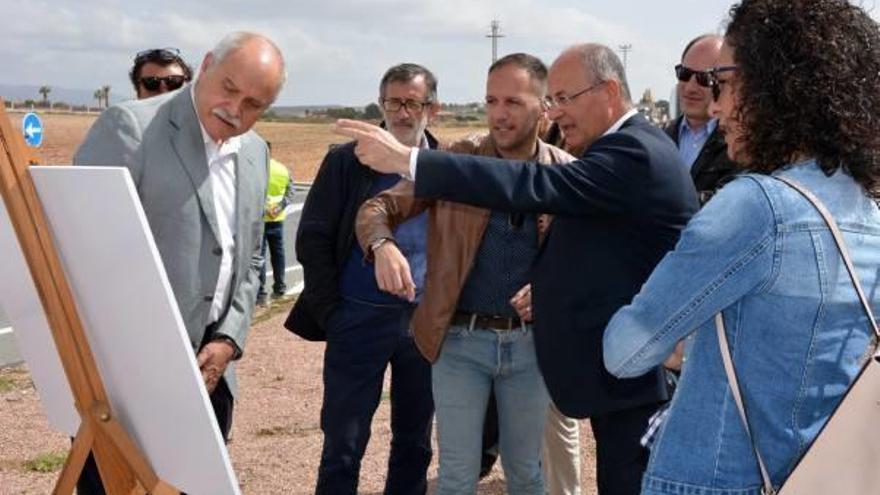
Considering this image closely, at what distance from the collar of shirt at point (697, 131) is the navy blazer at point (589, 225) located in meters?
1.91

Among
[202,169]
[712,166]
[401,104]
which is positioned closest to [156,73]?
[401,104]

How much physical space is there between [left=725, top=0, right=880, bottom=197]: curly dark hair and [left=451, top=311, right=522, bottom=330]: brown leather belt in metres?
1.71

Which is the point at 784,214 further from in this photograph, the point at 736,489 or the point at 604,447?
the point at 604,447

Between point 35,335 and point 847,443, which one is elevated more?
point 847,443

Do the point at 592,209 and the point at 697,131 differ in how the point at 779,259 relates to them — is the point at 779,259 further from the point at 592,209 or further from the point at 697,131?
the point at 697,131

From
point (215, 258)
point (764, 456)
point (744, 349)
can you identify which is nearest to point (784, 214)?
point (744, 349)

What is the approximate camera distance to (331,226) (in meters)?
4.05

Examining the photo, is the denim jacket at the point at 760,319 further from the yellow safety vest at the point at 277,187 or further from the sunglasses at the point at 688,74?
the yellow safety vest at the point at 277,187

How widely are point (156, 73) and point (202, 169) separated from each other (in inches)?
85.8

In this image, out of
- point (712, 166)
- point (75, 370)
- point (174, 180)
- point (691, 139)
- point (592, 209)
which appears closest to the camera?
point (75, 370)

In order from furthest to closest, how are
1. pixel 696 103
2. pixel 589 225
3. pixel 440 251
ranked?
pixel 696 103 → pixel 440 251 → pixel 589 225

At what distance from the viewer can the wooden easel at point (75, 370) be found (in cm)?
227

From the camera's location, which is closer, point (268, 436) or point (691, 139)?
point (691, 139)

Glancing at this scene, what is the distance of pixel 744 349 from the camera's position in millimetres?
1827
